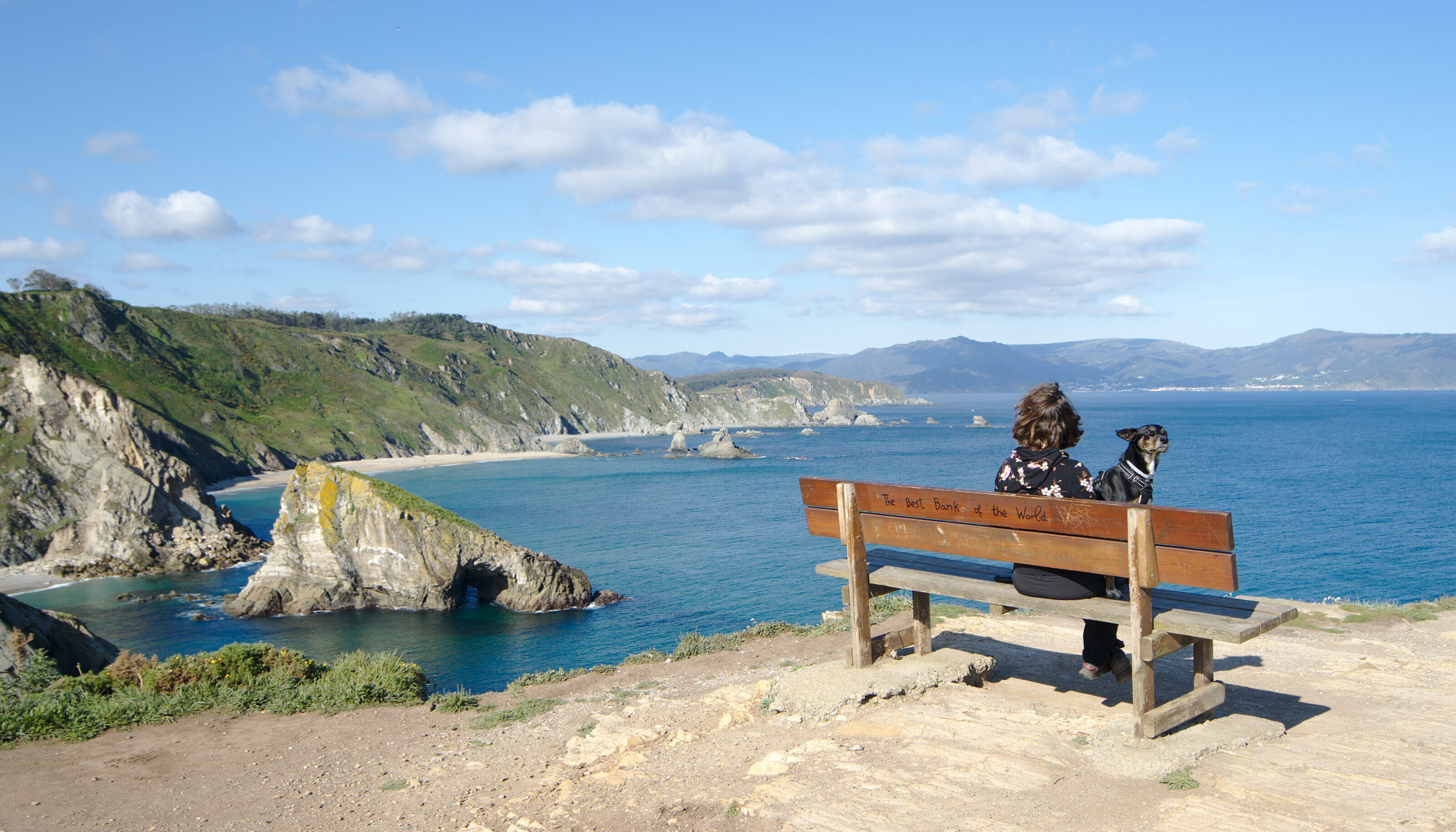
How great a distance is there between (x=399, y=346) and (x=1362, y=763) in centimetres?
14827

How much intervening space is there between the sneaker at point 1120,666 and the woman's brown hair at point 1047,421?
2.14 meters

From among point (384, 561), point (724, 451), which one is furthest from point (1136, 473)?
point (724, 451)

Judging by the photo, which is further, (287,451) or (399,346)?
(399,346)

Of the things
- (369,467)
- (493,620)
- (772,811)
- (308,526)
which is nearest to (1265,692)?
(772,811)

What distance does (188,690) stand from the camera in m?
8.31

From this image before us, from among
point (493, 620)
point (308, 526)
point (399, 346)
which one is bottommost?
point (493, 620)

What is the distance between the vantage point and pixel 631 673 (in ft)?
31.9

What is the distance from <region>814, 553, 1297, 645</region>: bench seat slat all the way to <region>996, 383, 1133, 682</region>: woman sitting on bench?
Answer: 0.10 metres

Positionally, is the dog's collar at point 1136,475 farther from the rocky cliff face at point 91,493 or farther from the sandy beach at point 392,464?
the sandy beach at point 392,464

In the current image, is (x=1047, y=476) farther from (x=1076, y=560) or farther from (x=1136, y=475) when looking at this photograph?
(x=1136, y=475)

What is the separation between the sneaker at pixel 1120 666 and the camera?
6.90 meters

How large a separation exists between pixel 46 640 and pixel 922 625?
1223 centimetres

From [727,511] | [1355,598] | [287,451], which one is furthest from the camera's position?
[287,451]

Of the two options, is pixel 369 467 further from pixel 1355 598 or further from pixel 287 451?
pixel 1355 598
